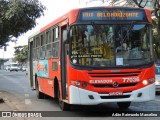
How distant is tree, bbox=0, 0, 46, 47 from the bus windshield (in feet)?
17.0

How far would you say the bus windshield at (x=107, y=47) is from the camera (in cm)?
1120

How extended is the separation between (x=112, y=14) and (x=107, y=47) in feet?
3.33

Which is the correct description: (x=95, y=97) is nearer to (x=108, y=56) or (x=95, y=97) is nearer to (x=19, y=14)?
(x=108, y=56)

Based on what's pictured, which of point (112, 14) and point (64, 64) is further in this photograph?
point (64, 64)

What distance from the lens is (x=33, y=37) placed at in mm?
18891

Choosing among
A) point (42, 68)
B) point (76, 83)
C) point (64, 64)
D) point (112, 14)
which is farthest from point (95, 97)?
point (42, 68)

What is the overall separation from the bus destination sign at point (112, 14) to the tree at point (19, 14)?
16.6 feet

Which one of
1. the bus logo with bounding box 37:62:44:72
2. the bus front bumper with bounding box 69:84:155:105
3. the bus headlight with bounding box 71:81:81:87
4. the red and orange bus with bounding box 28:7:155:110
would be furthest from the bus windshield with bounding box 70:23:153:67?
the bus logo with bounding box 37:62:44:72

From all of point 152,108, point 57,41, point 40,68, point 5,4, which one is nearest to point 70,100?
point 57,41

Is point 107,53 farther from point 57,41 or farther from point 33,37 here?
point 33,37

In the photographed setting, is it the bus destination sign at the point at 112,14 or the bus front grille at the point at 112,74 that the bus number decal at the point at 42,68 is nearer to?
the bus destination sign at the point at 112,14

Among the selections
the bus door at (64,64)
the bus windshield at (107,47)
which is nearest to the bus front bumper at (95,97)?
the bus windshield at (107,47)

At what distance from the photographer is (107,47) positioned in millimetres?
11258

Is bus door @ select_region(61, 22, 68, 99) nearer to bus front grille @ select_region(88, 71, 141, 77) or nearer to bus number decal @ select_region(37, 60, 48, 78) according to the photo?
bus front grille @ select_region(88, 71, 141, 77)
